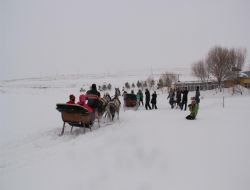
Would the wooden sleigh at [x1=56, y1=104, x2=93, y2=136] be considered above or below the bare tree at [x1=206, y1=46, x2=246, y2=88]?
below

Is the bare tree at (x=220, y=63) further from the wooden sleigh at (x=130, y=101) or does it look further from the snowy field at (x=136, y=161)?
the snowy field at (x=136, y=161)

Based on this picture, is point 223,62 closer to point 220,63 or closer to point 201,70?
point 220,63

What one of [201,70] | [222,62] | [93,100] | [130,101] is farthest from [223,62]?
[93,100]

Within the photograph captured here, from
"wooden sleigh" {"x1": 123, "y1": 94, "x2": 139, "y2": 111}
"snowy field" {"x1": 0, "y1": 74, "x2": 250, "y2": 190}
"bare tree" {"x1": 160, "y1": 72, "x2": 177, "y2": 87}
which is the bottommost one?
"snowy field" {"x1": 0, "y1": 74, "x2": 250, "y2": 190}

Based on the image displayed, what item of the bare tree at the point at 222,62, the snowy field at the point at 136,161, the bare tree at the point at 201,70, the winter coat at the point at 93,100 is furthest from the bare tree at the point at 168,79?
the snowy field at the point at 136,161

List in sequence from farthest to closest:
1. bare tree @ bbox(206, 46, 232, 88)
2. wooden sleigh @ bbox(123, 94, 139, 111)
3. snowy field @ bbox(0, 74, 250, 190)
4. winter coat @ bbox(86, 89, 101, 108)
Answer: bare tree @ bbox(206, 46, 232, 88), wooden sleigh @ bbox(123, 94, 139, 111), winter coat @ bbox(86, 89, 101, 108), snowy field @ bbox(0, 74, 250, 190)

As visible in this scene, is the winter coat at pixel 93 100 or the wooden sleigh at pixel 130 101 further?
the wooden sleigh at pixel 130 101

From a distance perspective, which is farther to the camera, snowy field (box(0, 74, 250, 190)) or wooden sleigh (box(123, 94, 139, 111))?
wooden sleigh (box(123, 94, 139, 111))

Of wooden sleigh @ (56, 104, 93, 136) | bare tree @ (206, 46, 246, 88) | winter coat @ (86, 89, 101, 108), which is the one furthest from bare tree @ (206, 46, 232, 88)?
wooden sleigh @ (56, 104, 93, 136)

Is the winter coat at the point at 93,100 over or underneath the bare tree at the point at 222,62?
underneath

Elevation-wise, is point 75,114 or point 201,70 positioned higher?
point 201,70

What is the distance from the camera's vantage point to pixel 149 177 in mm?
4371

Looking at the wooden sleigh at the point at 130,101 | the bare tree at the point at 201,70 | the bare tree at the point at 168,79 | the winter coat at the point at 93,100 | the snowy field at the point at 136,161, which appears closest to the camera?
the snowy field at the point at 136,161

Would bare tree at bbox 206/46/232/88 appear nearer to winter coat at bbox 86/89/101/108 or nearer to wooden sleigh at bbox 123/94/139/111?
wooden sleigh at bbox 123/94/139/111
